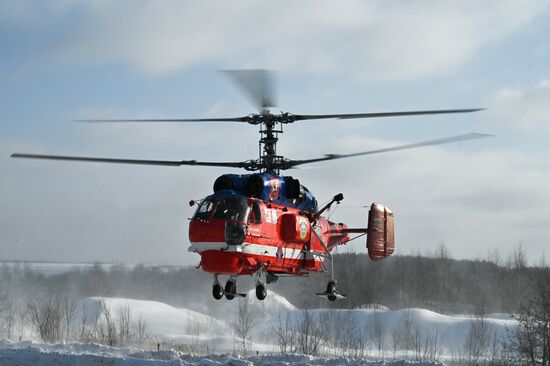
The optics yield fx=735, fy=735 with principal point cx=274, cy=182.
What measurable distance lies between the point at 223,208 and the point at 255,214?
1.03 metres

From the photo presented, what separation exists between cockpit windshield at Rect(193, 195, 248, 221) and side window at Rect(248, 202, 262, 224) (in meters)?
0.30

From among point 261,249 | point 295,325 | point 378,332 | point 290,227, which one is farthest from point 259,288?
point 378,332

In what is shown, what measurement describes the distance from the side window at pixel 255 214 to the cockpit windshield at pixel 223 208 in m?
0.30

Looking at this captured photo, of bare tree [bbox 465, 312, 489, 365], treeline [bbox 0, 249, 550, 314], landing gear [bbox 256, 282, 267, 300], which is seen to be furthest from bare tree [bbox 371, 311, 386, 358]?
landing gear [bbox 256, 282, 267, 300]

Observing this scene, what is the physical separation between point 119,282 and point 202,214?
2218 inches

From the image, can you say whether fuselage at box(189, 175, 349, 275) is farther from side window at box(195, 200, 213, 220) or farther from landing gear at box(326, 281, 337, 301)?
landing gear at box(326, 281, 337, 301)

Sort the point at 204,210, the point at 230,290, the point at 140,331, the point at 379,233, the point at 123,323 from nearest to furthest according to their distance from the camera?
the point at 204,210
the point at 230,290
the point at 379,233
the point at 140,331
the point at 123,323

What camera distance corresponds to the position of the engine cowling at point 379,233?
942 inches

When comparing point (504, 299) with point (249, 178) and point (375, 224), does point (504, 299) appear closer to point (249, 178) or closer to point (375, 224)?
point (375, 224)

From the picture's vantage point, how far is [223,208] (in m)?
19.8

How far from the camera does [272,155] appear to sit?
21688mm

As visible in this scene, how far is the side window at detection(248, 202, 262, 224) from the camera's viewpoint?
793 inches

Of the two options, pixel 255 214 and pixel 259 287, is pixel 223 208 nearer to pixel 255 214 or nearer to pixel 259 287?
pixel 255 214

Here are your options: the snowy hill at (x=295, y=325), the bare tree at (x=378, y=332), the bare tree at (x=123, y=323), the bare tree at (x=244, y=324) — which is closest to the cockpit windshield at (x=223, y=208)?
the bare tree at (x=123, y=323)
